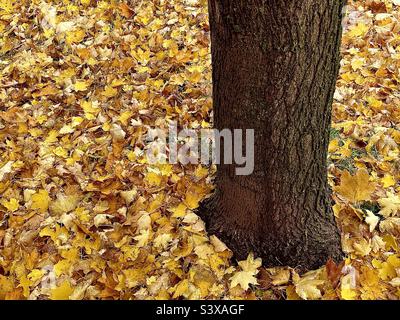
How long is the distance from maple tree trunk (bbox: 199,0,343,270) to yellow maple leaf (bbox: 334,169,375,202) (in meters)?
0.30

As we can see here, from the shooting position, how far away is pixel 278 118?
1.96 metres

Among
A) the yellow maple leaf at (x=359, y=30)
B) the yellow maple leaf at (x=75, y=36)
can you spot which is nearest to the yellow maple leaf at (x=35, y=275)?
the yellow maple leaf at (x=75, y=36)

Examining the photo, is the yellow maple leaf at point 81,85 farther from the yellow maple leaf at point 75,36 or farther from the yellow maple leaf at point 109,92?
the yellow maple leaf at point 75,36

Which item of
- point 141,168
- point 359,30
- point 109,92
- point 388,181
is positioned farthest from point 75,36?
point 388,181

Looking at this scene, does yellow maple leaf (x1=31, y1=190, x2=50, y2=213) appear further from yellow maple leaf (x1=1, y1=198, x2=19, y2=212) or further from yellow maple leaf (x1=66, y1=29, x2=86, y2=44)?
yellow maple leaf (x1=66, y1=29, x2=86, y2=44)

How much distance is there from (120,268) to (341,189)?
1.37 metres

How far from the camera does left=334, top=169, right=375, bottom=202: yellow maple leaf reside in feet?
8.34

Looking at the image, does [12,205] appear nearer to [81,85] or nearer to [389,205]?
[81,85]

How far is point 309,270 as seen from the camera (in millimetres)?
2328

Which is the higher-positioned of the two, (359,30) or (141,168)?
(359,30)

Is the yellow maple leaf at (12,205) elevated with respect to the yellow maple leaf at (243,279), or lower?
elevated

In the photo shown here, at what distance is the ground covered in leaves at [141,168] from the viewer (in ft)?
7.70

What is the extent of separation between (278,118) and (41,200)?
1697 millimetres

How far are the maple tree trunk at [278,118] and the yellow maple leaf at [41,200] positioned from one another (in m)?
1.06
